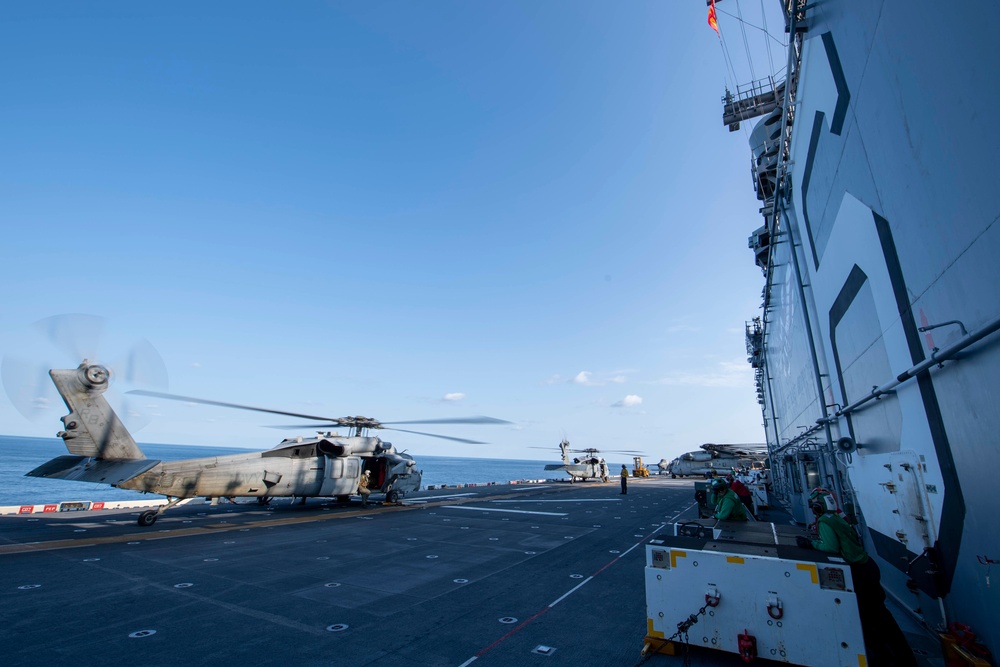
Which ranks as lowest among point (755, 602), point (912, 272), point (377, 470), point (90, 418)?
point (755, 602)

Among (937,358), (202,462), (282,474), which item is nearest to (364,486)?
(282,474)

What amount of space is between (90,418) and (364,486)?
1200 centimetres

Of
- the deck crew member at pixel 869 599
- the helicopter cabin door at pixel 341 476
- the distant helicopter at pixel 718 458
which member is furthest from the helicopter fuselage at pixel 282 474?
the distant helicopter at pixel 718 458

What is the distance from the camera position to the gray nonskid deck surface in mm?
5695

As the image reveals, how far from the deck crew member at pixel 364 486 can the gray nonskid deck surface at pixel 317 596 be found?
699 centimetres

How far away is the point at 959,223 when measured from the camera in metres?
4.61

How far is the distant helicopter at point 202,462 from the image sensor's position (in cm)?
1376

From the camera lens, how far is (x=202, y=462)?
1595 cm

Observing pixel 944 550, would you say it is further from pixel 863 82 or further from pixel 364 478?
pixel 364 478

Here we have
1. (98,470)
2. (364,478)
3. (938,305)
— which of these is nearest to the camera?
(938,305)

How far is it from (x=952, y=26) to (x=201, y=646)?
11462mm

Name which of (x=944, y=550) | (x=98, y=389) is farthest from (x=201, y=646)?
(x=98, y=389)

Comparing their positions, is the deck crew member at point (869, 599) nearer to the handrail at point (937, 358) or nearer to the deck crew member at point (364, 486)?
the handrail at point (937, 358)

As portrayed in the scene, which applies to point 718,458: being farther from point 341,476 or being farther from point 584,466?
point 341,476
